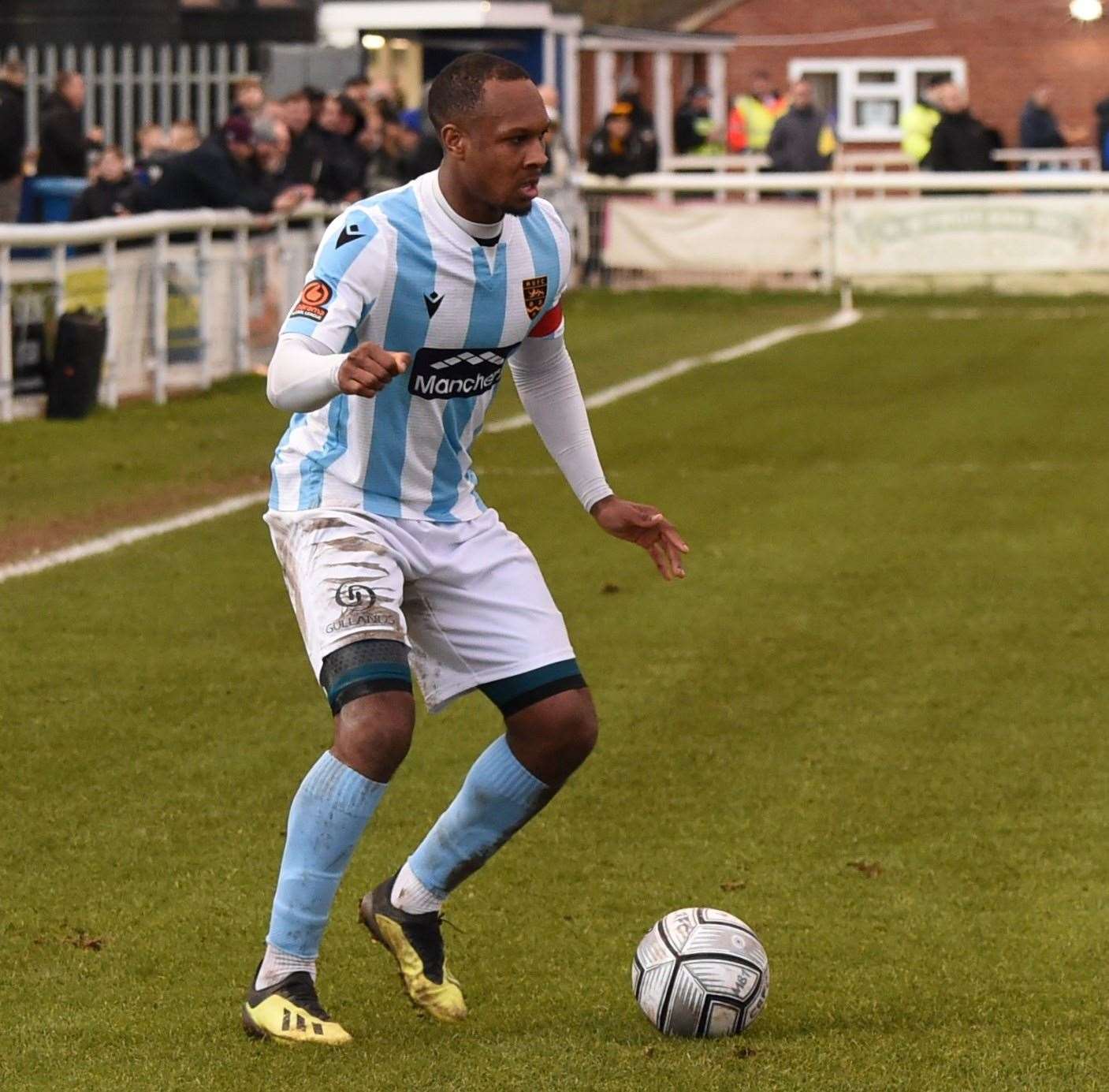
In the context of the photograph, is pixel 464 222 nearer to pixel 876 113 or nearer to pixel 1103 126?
pixel 1103 126

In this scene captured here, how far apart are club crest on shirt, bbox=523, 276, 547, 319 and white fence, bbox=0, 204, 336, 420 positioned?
10.2 meters

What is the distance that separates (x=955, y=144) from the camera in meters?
26.8

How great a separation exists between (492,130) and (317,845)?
158 centimetres

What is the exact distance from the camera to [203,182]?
18.0 m

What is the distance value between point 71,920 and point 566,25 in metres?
30.7

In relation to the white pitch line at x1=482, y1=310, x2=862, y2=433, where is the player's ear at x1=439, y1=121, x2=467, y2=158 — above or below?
above

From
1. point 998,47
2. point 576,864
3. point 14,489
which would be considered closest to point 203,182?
point 14,489

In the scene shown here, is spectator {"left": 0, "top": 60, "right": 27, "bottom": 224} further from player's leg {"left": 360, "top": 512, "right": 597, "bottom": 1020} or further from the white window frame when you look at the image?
the white window frame

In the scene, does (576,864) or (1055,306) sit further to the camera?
(1055,306)

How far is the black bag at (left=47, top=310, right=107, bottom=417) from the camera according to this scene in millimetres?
15398

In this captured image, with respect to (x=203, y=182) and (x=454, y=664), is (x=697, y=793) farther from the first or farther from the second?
(x=203, y=182)

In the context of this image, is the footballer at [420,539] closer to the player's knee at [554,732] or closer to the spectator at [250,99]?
the player's knee at [554,732]

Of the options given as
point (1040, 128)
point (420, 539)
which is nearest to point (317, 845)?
point (420, 539)

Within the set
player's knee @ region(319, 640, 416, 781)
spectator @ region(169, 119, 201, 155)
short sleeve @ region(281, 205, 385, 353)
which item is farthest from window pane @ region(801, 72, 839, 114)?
player's knee @ region(319, 640, 416, 781)
